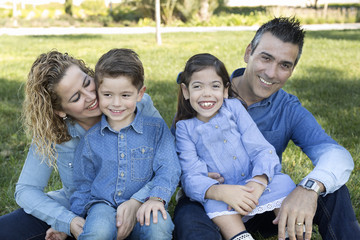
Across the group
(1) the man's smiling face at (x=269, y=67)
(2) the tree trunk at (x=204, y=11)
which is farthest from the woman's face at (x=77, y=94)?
(2) the tree trunk at (x=204, y=11)

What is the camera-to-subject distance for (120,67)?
2.40 meters

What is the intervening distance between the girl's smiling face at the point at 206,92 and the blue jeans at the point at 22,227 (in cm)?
112

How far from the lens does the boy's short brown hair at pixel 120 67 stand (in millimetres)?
2400

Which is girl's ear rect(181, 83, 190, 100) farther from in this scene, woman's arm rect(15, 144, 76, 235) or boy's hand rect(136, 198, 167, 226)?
woman's arm rect(15, 144, 76, 235)

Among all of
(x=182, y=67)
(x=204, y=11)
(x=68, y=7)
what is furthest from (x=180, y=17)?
(x=182, y=67)

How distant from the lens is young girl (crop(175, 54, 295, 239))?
246 cm

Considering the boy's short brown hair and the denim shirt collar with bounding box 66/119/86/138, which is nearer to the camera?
the boy's short brown hair

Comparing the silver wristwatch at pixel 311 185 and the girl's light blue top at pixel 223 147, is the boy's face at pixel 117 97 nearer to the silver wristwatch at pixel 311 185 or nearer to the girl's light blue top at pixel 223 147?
the girl's light blue top at pixel 223 147

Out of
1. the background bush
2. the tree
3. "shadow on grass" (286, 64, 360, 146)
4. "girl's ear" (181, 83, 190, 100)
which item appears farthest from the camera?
the tree

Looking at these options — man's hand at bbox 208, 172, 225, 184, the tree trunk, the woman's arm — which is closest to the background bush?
the tree trunk

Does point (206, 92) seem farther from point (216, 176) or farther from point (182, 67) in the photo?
point (182, 67)

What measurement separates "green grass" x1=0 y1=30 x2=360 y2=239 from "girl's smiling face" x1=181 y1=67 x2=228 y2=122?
4.48ft

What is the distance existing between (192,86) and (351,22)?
779 inches

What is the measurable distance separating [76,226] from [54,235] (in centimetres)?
25
